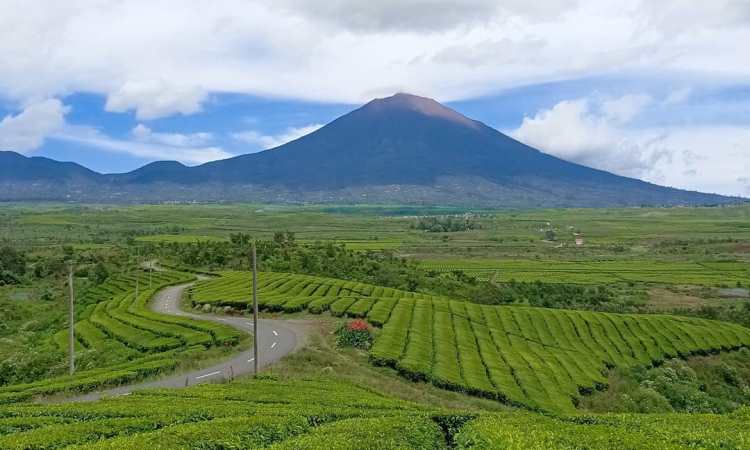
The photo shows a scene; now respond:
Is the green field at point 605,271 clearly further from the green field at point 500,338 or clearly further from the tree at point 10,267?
the tree at point 10,267

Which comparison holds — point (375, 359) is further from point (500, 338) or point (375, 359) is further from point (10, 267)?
point (10, 267)

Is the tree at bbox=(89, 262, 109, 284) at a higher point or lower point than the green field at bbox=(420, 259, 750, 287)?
higher

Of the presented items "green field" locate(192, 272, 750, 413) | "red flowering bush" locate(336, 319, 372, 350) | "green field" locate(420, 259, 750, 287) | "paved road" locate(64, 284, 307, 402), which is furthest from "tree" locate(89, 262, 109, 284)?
"red flowering bush" locate(336, 319, 372, 350)

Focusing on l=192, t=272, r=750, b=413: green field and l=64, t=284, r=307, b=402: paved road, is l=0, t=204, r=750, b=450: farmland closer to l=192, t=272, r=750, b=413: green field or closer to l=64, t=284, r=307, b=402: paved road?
l=192, t=272, r=750, b=413: green field

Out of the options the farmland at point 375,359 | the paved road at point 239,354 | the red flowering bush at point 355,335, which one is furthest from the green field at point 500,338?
the paved road at point 239,354

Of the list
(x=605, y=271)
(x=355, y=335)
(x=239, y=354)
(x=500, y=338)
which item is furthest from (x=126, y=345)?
(x=605, y=271)
